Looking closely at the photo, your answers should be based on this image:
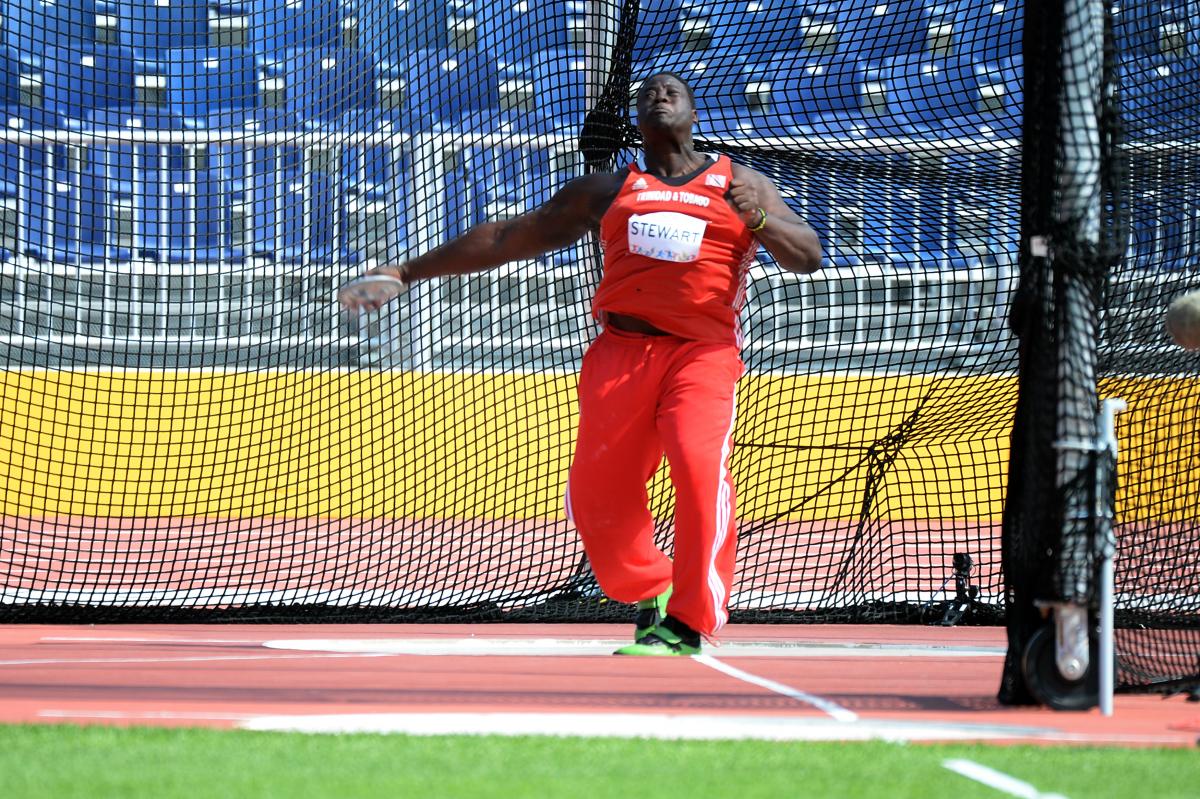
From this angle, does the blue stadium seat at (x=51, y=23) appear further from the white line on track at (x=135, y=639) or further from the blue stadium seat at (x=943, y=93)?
the blue stadium seat at (x=943, y=93)

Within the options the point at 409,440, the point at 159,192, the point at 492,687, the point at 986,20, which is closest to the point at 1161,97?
the point at 986,20

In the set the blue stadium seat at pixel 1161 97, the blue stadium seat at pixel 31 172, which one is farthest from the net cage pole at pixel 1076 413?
the blue stadium seat at pixel 31 172

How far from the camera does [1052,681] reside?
3.48 m

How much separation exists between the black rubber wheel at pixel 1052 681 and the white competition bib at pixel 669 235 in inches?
74.5

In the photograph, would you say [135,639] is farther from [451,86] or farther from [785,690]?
[451,86]

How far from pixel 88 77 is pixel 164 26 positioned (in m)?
1.11

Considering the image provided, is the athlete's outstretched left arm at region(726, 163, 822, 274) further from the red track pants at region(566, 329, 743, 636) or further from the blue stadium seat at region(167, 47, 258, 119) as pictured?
the blue stadium seat at region(167, 47, 258, 119)

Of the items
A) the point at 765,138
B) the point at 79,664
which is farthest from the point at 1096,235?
the point at 765,138

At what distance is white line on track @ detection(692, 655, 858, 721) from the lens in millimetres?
3430

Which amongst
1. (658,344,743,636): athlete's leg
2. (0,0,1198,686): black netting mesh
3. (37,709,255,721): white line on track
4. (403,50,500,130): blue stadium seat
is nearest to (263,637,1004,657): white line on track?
(658,344,743,636): athlete's leg

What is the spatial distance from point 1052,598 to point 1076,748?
0.59 m

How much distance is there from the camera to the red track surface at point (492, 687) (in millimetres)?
3359

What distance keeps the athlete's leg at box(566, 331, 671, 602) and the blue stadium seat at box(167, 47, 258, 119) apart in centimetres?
397

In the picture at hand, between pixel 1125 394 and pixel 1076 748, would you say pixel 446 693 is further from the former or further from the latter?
pixel 1125 394
